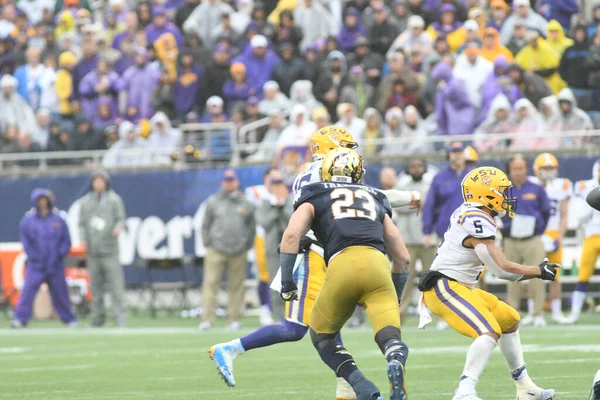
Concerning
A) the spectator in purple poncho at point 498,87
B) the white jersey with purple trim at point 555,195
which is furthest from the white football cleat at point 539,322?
the spectator in purple poncho at point 498,87

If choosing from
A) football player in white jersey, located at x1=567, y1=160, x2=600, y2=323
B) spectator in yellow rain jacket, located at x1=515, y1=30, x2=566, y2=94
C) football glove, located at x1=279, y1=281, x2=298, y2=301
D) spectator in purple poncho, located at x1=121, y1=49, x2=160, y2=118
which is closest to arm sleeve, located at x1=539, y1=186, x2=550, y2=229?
football player in white jersey, located at x1=567, y1=160, x2=600, y2=323

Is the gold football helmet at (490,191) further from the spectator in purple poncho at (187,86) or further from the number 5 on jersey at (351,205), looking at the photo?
the spectator in purple poncho at (187,86)

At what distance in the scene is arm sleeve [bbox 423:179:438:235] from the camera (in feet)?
51.8

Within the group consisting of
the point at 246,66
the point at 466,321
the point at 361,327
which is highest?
the point at 246,66

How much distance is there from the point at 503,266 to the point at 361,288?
0.96 m

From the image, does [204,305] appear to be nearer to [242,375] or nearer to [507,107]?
[507,107]

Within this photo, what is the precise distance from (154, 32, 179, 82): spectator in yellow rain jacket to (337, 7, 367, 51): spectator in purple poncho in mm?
2949

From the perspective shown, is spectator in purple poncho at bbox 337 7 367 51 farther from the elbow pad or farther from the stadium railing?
the elbow pad

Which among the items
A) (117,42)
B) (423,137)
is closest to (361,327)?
(423,137)

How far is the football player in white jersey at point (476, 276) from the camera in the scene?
806 centimetres

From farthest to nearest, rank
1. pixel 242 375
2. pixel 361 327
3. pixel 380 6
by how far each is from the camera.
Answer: pixel 380 6 → pixel 361 327 → pixel 242 375

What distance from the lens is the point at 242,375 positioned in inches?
424

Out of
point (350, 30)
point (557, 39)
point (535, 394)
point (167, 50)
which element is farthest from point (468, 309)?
point (167, 50)

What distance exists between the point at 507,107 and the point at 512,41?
86.7 inches
